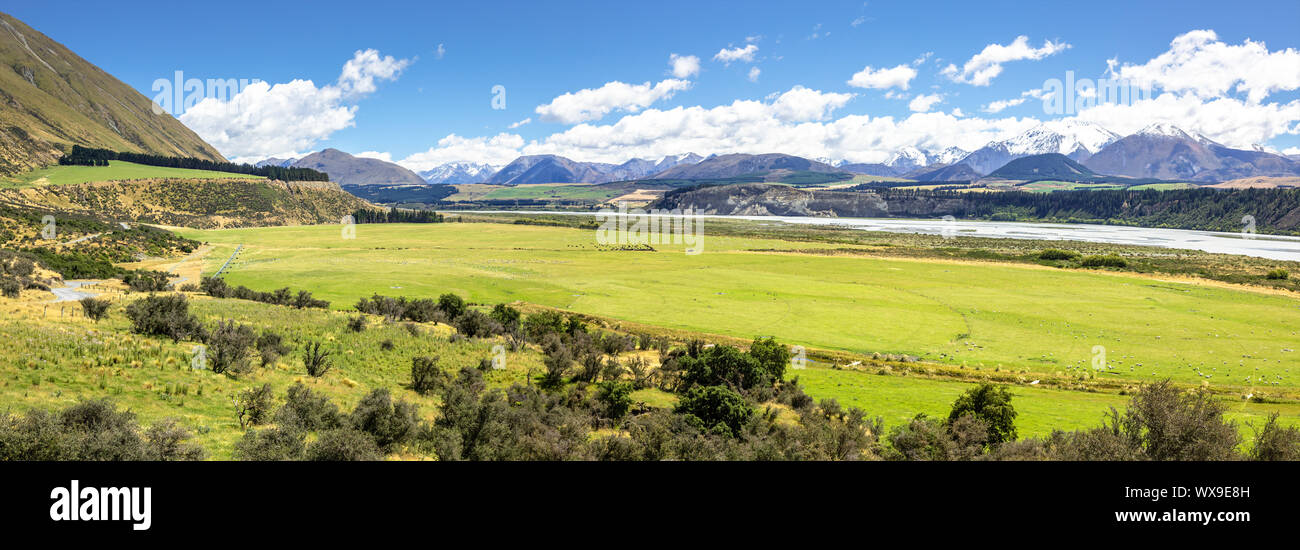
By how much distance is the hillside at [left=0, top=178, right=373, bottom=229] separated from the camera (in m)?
124

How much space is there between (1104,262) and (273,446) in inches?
4300

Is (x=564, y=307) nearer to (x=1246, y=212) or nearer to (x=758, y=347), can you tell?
(x=758, y=347)

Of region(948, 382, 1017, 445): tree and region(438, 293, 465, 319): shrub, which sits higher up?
region(438, 293, 465, 319): shrub

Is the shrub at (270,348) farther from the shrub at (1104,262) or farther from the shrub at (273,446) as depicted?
the shrub at (1104,262)

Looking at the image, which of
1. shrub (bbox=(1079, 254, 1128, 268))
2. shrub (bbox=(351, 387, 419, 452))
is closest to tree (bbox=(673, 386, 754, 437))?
shrub (bbox=(351, 387, 419, 452))

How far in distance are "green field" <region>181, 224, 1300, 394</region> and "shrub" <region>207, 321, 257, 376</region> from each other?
93.9 ft

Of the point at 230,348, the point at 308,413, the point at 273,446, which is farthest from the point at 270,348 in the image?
the point at 273,446

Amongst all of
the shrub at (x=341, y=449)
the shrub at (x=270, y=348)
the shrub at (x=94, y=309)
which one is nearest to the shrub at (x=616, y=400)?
the shrub at (x=341, y=449)

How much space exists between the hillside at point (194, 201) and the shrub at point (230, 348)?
12568cm
